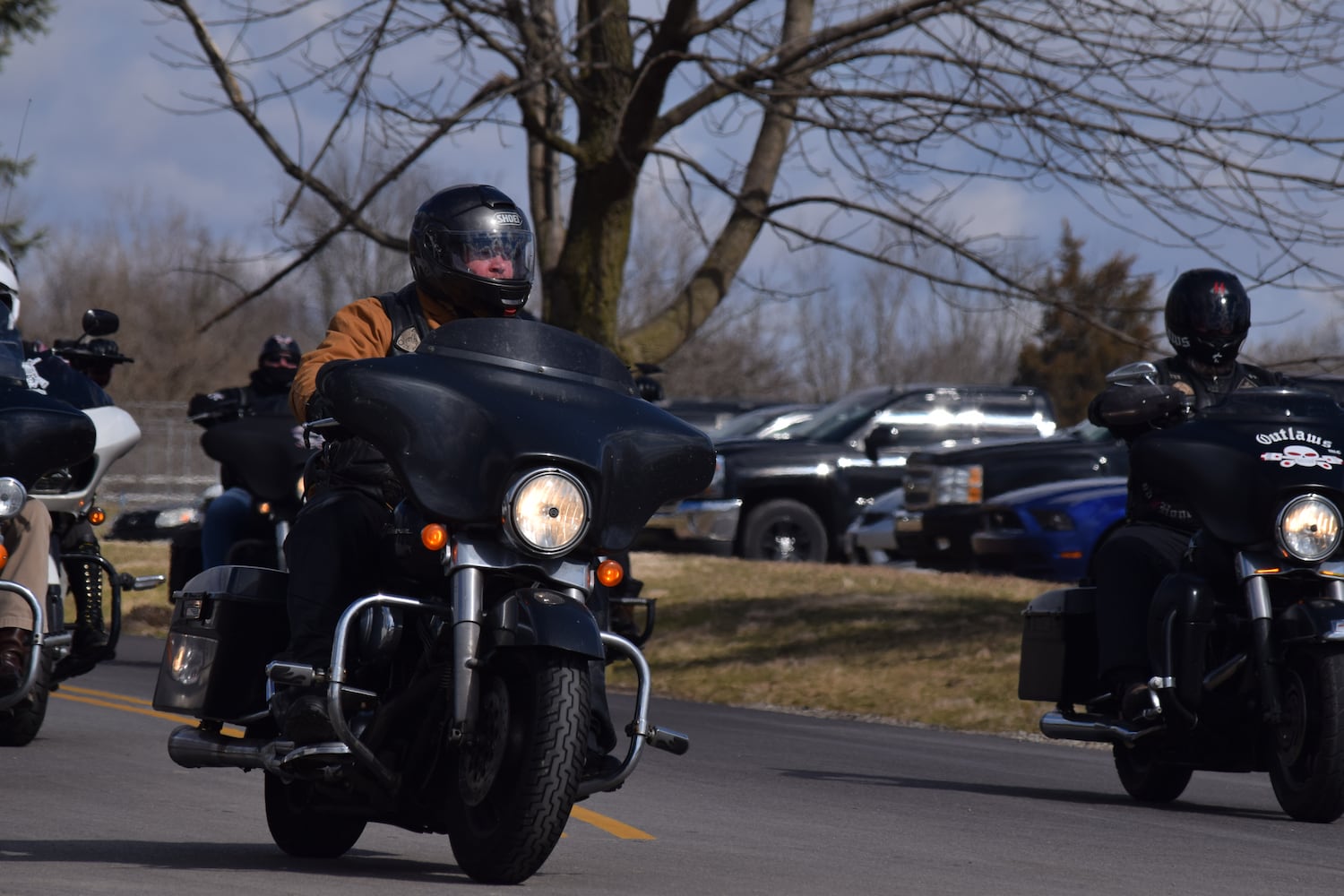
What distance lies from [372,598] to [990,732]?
7.47 meters

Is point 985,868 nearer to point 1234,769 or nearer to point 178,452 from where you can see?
point 1234,769

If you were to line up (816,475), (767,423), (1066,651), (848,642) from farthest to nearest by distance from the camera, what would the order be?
(767,423) → (816,475) → (848,642) → (1066,651)

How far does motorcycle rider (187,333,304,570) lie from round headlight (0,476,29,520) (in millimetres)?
4280

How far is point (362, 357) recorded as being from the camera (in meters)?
5.67

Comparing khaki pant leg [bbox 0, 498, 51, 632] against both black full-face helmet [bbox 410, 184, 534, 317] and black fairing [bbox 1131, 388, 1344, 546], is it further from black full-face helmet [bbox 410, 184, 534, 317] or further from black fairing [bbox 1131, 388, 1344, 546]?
black fairing [bbox 1131, 388, 1344, 546]

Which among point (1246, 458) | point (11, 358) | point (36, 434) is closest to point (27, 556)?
point (36, 434)

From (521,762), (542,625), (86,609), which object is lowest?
(86,609)

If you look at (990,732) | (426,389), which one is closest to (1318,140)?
(990,732)

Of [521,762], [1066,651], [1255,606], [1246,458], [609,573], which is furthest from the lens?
[1066,651]

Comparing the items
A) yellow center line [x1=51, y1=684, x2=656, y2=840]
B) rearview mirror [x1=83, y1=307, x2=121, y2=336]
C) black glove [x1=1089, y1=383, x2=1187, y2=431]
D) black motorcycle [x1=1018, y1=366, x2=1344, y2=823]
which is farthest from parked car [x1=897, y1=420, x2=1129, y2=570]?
black motorcycle [x1=1018, y1=366, x2=1344, y2=823]

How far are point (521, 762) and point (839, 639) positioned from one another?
10190 millimetres

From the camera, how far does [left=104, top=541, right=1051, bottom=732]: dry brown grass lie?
13.0 m

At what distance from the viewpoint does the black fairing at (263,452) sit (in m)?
11.9

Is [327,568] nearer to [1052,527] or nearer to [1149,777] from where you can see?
[1149,777]
